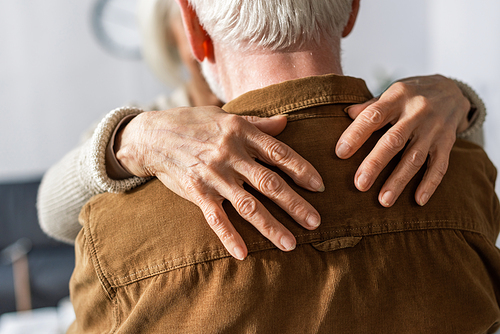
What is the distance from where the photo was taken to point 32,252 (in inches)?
108

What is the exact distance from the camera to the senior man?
0.51 metres

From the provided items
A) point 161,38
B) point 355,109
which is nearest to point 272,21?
point 355,109

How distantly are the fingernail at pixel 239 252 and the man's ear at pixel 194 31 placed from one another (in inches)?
14.1

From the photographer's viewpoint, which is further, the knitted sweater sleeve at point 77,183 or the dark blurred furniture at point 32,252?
the dark blurred furniture at point 32,252

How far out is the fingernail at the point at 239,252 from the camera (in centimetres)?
50

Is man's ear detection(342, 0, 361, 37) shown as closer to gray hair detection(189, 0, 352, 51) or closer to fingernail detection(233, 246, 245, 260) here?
gray hair detection(189, 0, 352, 51)

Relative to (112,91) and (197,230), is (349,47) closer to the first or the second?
(112,91)

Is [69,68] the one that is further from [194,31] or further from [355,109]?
[355,109]

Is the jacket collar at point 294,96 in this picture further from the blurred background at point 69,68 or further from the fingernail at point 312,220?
the blurred background at point 69,68

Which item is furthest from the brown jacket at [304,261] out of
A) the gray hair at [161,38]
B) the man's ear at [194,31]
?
the gray hair at [161,38]

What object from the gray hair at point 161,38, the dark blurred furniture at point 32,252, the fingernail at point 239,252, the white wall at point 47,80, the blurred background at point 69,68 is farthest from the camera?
the white wall at point 47,80

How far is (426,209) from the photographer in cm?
56

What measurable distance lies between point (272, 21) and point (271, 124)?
0.16 meters

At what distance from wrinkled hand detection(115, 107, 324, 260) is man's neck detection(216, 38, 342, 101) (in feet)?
0.30
